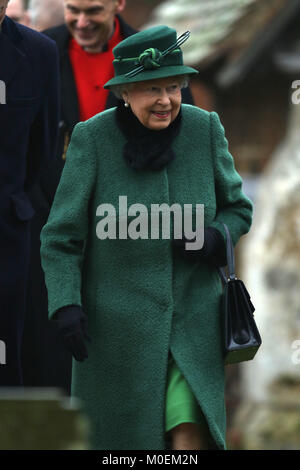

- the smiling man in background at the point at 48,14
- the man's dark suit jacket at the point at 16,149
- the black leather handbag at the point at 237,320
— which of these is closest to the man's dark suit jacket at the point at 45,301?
the man's dark suit jacket at the point at 16,149

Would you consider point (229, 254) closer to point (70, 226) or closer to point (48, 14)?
point (70, 226)

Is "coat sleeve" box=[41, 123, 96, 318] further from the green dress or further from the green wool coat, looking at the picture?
the green dress

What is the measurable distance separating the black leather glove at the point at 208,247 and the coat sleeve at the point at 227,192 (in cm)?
6

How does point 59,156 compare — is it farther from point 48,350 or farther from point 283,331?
point 283,331

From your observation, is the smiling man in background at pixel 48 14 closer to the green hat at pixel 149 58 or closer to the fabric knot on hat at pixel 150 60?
the green hat at pixel 149 58

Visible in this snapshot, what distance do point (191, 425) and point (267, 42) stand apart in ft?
30.2

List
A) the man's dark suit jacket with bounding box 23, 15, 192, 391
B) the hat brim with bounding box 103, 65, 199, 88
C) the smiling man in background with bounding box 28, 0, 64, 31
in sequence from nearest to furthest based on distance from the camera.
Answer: the hat brim with bounding box 103, 65, 199, 88
the man's dark suit jacket with bounding box 23, 15, 192, 391
the smiling man in background with bounding box 28, 0, 64, 31

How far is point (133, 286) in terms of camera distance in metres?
5.21

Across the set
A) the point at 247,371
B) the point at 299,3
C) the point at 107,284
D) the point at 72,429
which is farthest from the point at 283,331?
the point at 72,429

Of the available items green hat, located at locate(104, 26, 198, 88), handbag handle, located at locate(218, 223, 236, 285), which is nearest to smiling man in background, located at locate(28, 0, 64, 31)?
green hat, located at locate(104, 26, 198, 88)

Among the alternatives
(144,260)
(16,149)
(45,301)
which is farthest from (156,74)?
(45,301)

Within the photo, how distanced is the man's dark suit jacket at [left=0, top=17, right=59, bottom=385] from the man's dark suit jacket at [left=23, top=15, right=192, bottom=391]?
62 centimetres

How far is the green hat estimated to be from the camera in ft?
16.8

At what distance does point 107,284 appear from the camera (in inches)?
206
